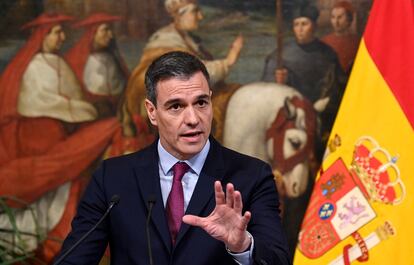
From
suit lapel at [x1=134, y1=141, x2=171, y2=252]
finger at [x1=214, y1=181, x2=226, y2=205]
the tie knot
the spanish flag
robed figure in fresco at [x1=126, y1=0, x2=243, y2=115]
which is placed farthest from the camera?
robed figure in fresco at [x1=126, y1=0, x2=243, y2=115]

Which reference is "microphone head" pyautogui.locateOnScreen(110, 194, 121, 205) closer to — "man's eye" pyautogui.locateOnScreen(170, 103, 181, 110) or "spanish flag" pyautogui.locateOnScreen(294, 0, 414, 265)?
"man's eye" pyautogui.locateOnScreen(170, 103, 181, 110)

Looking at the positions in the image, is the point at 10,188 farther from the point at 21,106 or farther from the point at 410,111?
the point at 410,111

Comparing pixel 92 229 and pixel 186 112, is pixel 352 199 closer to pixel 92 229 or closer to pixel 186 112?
pixel 186 112

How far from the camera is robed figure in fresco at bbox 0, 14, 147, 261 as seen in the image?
5141mm

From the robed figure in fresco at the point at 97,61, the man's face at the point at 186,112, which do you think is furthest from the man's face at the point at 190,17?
the man's face at the point at 186,112

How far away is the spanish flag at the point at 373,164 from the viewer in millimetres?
4199

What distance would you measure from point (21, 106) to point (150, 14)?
101 cm

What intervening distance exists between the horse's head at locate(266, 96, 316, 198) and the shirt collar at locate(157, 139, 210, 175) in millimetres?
2160

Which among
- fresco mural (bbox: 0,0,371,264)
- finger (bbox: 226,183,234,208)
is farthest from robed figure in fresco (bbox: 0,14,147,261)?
finger (bbox: 226,183,234,208)

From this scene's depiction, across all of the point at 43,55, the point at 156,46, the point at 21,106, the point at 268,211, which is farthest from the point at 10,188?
the point at 268,211

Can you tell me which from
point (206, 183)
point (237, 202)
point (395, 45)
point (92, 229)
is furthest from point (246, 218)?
point (395, 45)

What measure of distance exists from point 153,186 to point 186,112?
0.95 feet

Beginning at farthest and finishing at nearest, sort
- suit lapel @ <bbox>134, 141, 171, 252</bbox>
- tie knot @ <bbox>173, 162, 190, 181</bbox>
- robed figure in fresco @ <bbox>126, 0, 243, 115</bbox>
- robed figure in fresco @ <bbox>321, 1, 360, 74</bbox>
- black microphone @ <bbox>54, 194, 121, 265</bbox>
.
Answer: robed figure in fresco @ <bbox>126, 0, 243, 115</bbox> → robed figure in fresco @ <bbox>321, 1, 360, 74</bbox> → tie knot @ <bbox>173, 162, 190, 181</bbox> → suit lapel @ <bbox>134, 141, 171, 252</bbox> → black microphone @ <bbox>54, 194, 121, 265</bbox>

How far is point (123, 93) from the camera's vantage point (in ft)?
16.8
